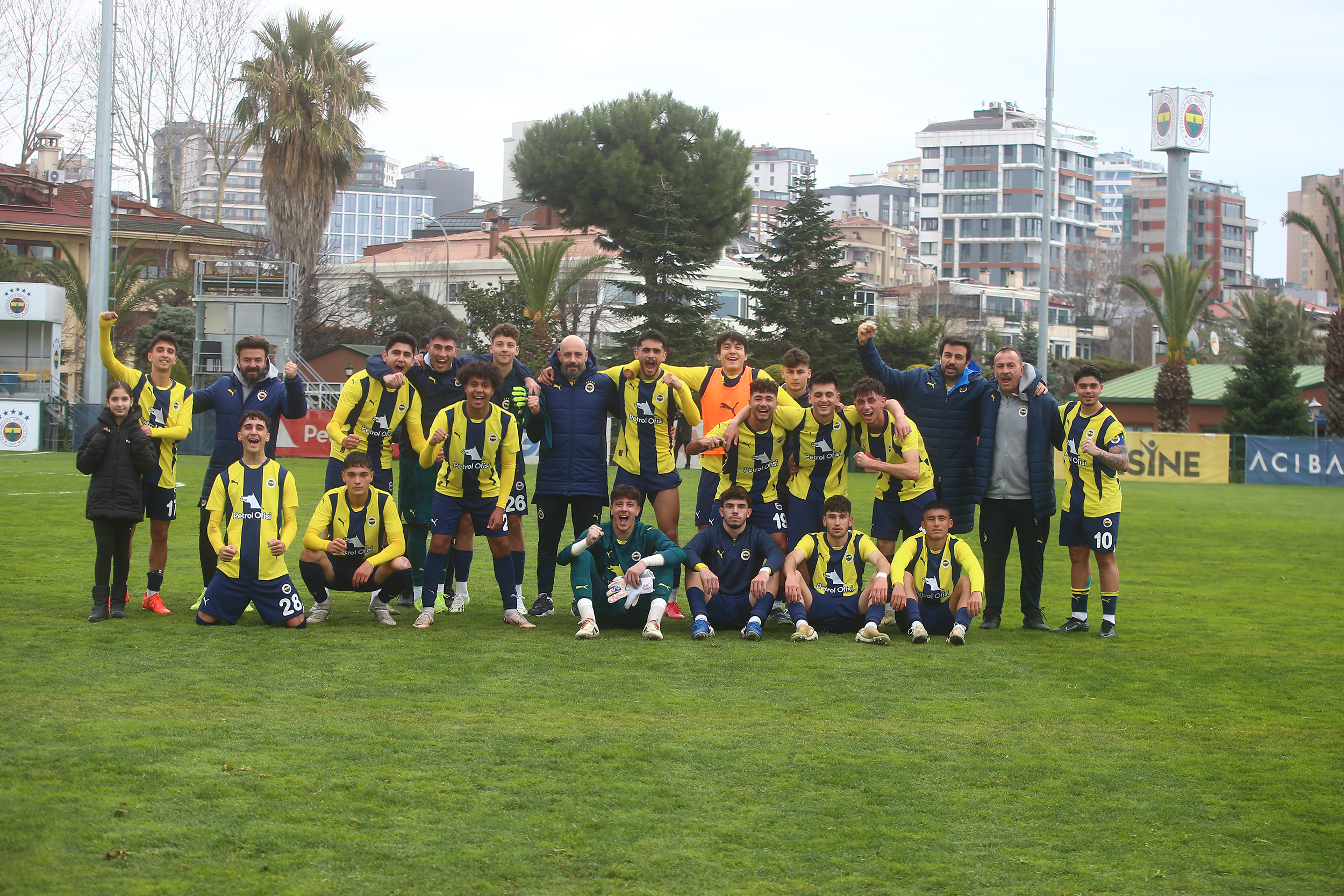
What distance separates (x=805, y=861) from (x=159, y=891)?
79.3 inches

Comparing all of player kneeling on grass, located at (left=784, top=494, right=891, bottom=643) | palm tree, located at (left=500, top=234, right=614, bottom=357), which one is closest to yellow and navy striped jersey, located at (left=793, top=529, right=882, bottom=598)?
player kneeling on grass, located at (left=784, top=494, right=891, bottom=643)

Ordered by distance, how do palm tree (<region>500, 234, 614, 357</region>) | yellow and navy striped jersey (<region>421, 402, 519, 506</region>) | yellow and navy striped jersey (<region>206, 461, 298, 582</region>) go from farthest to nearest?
palm tree (<region>500, 234, 614, 357</region>)
yellow and navy striped jersey (<region>421, 402, 519, 506</region>)
yellow and navy striped jersey (<region>206, 461, 298, 582</region>)

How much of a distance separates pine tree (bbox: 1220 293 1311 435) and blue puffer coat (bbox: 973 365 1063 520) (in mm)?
35054

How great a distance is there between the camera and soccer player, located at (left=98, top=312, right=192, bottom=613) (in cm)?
850

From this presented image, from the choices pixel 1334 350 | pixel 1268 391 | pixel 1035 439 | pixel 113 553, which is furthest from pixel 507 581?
pixel 1268 391

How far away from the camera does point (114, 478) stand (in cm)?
808

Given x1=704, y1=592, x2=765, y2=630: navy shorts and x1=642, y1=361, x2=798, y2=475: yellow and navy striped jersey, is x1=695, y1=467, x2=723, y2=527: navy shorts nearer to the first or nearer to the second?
x1=642, y1=361, x2=798, y2=475: yellow and navy striped jersey

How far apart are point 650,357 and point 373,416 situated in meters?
1.98

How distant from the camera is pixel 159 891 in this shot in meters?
3.70

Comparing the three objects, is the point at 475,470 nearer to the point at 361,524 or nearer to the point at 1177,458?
the point at 361,524

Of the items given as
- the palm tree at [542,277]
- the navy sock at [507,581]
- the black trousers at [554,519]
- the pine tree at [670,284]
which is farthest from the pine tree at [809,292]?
the navy sock at [507,581]

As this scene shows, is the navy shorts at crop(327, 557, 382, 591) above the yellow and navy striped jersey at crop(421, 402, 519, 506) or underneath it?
underneath

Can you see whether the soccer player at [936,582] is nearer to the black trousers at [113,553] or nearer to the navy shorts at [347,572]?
the navy shorts at [347,572]

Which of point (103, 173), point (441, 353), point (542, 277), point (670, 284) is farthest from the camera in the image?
point (670, 284)
